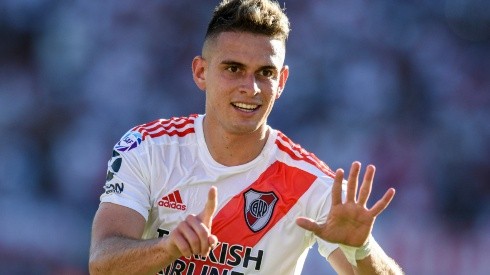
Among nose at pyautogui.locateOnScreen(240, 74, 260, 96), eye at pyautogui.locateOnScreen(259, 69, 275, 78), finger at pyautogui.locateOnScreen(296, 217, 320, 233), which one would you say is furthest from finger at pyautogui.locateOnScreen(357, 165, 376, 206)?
eye at pyautogui.locateOnScreen(259, 69, 275, 78)

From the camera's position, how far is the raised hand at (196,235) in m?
3.74

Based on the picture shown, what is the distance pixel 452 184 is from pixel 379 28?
1.78 m

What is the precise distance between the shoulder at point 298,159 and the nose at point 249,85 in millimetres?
482

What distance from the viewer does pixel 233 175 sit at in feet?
16.4

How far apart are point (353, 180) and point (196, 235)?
80 centimetres

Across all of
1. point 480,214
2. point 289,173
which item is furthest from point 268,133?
point 480,214

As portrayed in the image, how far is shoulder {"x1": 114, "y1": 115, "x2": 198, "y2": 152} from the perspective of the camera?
4.98 metres

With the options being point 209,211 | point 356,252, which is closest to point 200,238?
point 209,211

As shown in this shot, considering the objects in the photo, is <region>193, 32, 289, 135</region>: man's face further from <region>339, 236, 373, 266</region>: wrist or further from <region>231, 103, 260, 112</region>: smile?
<region>339, 236, 373, 266</region>: wrist

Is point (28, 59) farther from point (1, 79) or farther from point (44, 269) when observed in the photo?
point (44, 269)

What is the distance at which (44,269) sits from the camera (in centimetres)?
824

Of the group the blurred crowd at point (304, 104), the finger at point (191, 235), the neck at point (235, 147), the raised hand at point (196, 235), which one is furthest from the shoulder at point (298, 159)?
the blurred crowd at point (304, 104)

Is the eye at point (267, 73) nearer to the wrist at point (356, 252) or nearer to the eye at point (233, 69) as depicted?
the eye at point (233, 69)

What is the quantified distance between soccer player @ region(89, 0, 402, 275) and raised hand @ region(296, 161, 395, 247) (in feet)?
1.16
